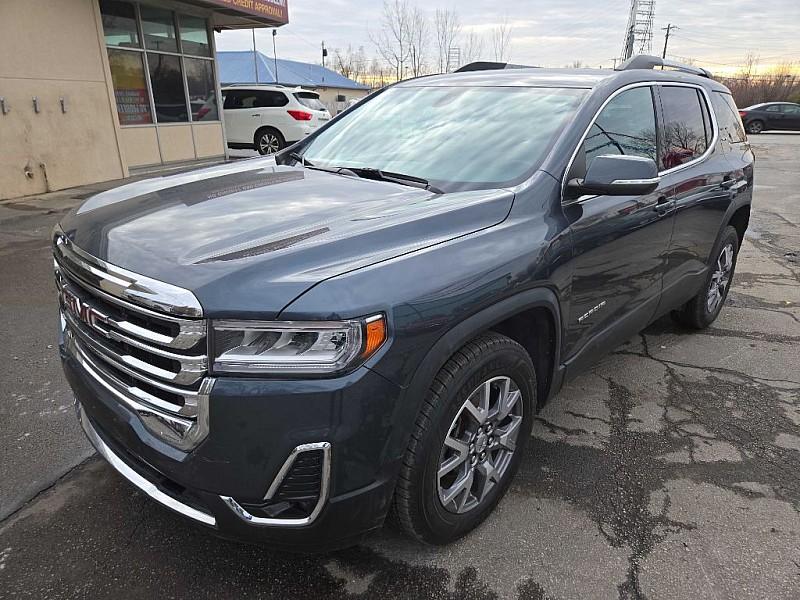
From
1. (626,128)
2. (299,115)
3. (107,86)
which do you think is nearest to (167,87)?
(107,86)

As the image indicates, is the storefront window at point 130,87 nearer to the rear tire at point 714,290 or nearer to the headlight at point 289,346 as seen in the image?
the rear tire at point 714,290

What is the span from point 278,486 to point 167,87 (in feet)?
42.9

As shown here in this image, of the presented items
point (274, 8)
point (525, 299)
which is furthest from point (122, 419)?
point (274, 8)

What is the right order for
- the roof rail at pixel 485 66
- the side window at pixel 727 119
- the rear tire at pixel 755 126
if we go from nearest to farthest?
the roof rail at pixel 485 66
the side window at pixel 727 119
the rear tire at pixel 755 126

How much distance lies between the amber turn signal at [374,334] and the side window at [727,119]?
140 inches

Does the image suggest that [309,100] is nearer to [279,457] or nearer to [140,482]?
[140,482]

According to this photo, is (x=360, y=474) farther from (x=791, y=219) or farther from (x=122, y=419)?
(x=791, y=219)

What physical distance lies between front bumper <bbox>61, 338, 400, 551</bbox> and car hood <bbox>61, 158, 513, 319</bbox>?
0.89 feet

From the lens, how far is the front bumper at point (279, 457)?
1.65m

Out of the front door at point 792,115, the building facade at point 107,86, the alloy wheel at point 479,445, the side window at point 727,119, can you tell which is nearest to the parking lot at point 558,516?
the alloy wheel at point 479,445

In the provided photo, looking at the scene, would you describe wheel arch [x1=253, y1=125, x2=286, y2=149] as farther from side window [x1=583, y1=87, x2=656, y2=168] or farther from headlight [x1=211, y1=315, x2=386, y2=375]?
headlight [x1=211, y1=315, x2=386, y2=375]

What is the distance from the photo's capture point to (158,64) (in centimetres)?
1238

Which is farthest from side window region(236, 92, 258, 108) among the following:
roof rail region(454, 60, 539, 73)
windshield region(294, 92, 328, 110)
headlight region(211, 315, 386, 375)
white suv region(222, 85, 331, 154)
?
headlight region(211, 315, 386, 375)

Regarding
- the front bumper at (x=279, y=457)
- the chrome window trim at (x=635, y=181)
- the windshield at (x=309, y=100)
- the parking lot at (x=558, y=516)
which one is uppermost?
the windshield at (x=309, y=100)
